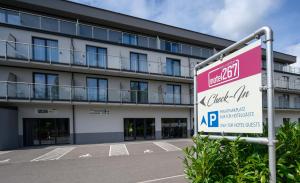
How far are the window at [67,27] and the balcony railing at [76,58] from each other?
322 centimetres

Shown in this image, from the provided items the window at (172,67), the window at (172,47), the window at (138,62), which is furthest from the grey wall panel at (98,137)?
the window at (172,47)

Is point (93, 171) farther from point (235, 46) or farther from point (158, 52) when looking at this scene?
point (158, 52)

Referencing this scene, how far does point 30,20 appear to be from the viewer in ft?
69.6

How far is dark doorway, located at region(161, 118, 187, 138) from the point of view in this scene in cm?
2675

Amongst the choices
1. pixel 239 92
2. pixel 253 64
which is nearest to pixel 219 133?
pixel 239 92

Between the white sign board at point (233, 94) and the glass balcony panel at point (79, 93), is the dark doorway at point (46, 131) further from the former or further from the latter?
the white sign board at point (233, 94)

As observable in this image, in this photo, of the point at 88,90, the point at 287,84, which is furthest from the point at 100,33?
the point at 287,84

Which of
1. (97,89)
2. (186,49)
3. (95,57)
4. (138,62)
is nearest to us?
(97,89)

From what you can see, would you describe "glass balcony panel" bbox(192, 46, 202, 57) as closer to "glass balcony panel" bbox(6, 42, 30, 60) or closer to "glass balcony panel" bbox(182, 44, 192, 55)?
"glass balcony panel" bbox(182, 44, 192, 55)

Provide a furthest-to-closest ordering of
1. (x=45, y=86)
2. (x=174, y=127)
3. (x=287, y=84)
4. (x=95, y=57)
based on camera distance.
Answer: (x=287, y=84), (x=174, y=127), (x=95, y=57), (x=45, y=86)

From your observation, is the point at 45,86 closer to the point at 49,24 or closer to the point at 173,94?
the point at 49,24

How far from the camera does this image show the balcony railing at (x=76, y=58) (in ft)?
61.2

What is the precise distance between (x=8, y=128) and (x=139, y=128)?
12017 millimetres

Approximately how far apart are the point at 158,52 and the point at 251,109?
943 inches
